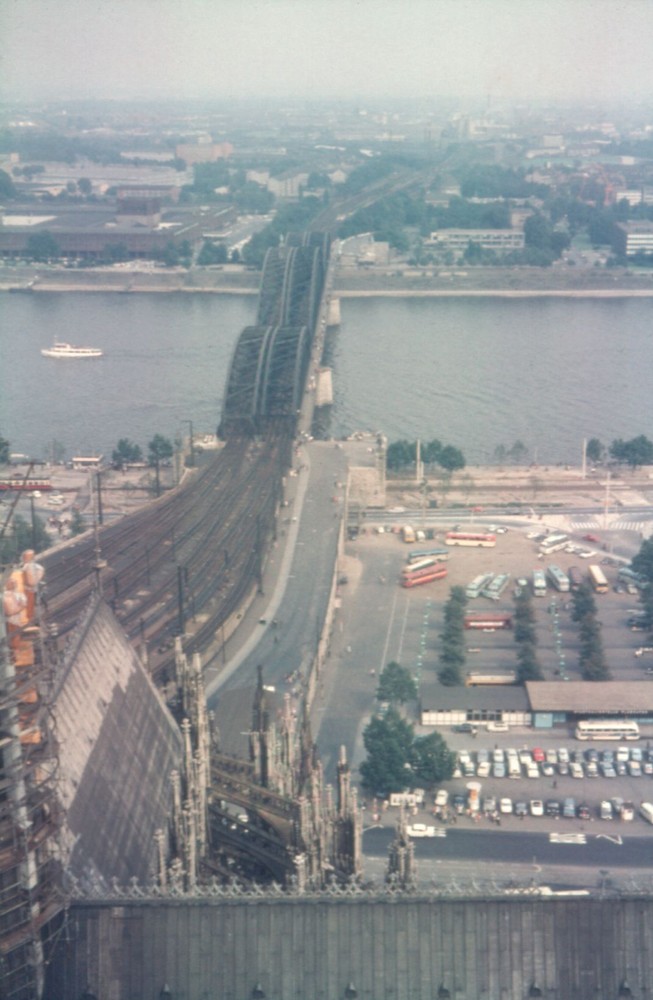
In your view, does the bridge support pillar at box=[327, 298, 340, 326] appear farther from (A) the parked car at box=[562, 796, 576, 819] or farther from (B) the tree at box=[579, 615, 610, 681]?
(A) the parked car at box=[562, 796, 576, 819]

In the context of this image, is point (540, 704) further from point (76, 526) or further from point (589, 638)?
point (76, 526)

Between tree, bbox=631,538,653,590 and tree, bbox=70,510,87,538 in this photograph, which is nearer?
tree, bbox=631,538,653,590

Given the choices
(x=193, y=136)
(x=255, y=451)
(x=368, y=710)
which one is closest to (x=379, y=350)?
(x=255, y=451)

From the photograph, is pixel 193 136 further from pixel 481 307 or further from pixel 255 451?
pixel 255 451

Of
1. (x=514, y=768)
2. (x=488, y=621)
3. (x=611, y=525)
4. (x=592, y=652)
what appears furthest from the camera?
(x=611, y=525)

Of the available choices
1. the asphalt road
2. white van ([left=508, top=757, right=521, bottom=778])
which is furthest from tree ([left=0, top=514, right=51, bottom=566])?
white van ([left=508, top=757, right=521, bottom=778])

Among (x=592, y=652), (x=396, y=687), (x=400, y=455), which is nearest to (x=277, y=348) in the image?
(x=400, y=455)

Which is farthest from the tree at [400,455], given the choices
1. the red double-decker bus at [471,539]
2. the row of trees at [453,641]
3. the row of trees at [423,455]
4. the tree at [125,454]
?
the row of trees at [453,641]
